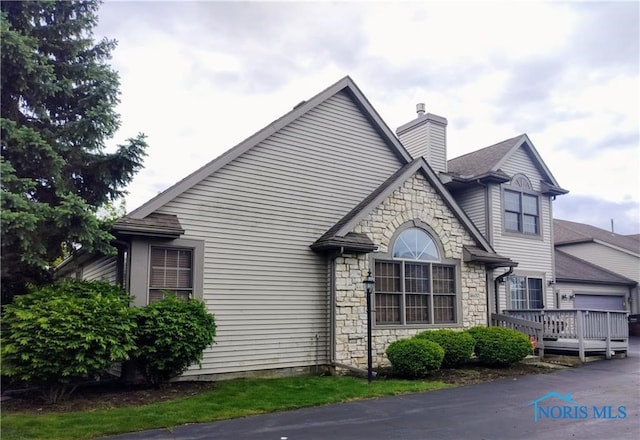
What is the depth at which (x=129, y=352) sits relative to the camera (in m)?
Answer: 9.31

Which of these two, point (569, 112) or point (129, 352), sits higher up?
point (569, 112)

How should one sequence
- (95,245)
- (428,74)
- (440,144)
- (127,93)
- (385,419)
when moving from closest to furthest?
(385,419)
(95,245)
(127,93)
(428,74)
(440,144)

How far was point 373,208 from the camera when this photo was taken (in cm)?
1284

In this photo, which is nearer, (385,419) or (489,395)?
(385,419)

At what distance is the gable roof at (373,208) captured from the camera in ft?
39.6

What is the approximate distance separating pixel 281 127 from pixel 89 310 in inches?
245

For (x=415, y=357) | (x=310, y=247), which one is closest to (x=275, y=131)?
(x=310, y=247)

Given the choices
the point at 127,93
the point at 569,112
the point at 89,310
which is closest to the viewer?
the point at 89,310

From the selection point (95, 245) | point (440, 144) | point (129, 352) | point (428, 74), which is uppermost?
point (428, 74)

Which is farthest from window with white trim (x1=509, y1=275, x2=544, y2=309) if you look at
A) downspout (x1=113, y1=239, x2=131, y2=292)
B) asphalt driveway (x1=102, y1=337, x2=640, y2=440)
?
downspout (x1=113, y1=239, x2=131, y2=292)

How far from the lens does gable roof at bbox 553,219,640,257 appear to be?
28.6m

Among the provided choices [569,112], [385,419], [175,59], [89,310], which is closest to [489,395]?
[385,419]

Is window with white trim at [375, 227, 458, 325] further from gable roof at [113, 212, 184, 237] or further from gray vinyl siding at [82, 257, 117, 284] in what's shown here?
gray vinyl siding at [82, 257, 117, 284]

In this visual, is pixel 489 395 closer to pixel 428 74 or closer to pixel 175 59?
pixel 428 74
